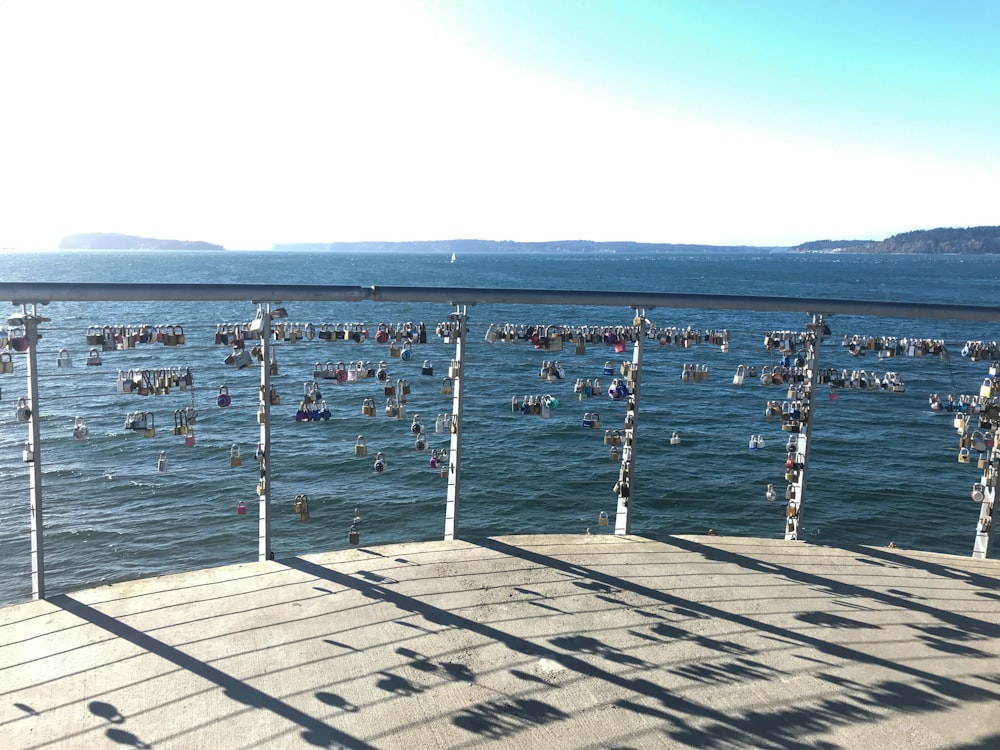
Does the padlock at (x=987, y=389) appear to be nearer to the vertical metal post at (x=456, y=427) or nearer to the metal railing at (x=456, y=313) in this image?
the metal railing at (x=456, y=313)

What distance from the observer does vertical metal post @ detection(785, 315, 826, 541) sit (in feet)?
30.2

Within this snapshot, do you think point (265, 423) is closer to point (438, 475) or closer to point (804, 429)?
point (804, 429)

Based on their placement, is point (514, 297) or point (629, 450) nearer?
point (514, 297)

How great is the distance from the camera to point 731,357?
43.5 metres

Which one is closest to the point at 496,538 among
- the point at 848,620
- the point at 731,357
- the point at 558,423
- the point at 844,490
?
the point at 848,620

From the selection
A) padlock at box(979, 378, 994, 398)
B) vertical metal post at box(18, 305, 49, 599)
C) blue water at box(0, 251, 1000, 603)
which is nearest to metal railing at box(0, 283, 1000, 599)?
vertical metal post at box(18, 305, 49, 599)

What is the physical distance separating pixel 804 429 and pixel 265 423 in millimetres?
6932

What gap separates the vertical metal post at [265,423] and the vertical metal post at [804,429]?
21.9 feet

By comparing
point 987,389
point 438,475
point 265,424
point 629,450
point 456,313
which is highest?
point 456,313

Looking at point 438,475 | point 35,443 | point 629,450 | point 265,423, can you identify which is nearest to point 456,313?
point 265,423

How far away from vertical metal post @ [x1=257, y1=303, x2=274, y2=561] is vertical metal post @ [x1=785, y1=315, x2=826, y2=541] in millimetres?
6673

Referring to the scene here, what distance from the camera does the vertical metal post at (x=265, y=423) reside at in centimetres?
812

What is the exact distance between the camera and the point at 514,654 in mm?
6617

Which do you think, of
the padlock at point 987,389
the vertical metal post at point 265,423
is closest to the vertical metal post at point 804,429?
the padlock at point 987,389
